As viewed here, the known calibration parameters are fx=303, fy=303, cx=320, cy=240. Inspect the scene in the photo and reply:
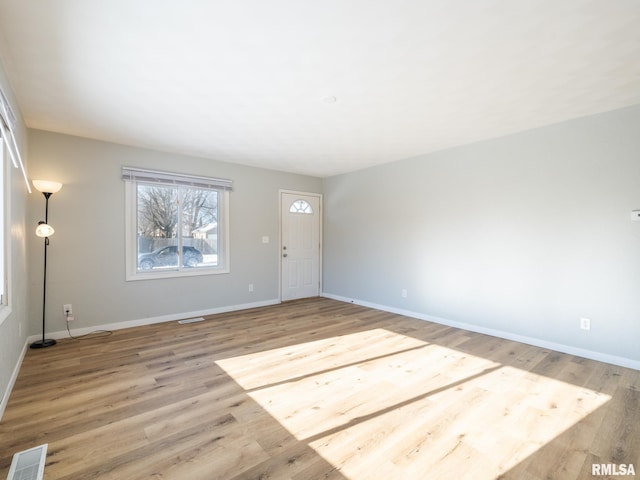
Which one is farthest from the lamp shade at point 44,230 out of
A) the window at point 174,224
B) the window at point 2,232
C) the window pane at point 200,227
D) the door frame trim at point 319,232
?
the door frame trim at point 319,232

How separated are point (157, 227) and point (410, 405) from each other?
13.2 ft

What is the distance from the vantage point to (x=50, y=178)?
367 centimetres

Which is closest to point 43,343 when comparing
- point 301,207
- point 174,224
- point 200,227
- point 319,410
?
point 174,224

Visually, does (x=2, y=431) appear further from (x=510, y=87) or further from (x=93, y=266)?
(x=510, y=87)

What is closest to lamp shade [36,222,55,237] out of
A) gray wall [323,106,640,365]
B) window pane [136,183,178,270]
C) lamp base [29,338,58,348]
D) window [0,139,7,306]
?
window pane [136,183,178,270]

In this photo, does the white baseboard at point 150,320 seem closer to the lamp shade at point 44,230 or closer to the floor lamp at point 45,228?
the floor lamp at point 45,228

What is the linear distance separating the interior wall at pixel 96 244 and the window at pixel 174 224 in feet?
0.39

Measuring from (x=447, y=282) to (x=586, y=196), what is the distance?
1.86 meters

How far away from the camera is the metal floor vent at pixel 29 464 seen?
5.18ft

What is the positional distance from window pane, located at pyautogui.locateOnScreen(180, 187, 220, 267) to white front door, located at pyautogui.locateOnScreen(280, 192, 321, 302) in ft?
4.21

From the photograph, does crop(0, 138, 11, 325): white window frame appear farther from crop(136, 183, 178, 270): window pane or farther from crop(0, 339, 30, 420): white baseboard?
crop(136, 183, 178, 270): window pane

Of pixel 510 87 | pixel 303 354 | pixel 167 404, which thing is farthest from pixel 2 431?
pixel 510 87

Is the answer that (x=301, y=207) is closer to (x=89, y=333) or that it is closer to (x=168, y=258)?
(x=168, y=258)

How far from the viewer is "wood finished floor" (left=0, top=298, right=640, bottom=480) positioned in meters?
1.70
